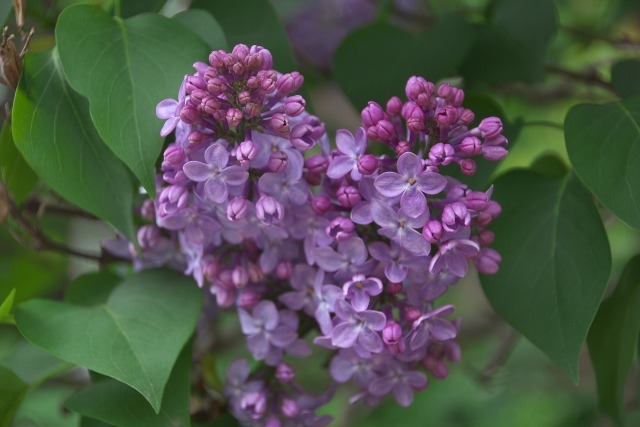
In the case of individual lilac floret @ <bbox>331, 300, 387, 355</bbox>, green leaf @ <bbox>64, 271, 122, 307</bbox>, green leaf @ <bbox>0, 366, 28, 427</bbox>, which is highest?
individual lilac floret @ <bbox>331, 300, 387, 355</bbox>

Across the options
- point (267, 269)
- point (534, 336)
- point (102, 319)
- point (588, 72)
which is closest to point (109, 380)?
point (102, 319)

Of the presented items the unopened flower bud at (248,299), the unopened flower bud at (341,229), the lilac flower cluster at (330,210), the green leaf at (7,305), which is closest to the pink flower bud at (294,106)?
the lilac flower cluster at (330,210)

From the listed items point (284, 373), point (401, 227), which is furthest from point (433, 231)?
point (284, 373)

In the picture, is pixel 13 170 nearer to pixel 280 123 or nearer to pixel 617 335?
pixel 280 123

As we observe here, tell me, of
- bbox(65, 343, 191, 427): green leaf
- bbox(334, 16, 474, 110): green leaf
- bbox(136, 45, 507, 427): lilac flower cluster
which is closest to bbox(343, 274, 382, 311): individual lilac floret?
bbox(136, 45, 507, 427): lilac flower cluster

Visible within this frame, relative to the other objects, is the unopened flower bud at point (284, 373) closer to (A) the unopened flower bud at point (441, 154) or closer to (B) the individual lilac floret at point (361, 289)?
(B) the individual lilac floret at point (361, 289)

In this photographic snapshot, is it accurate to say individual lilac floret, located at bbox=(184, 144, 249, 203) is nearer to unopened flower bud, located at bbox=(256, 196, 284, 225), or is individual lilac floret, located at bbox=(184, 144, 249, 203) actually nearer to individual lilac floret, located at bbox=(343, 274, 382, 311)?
unopened flower bud, located at bbox=(256, 196, 284, 225)
